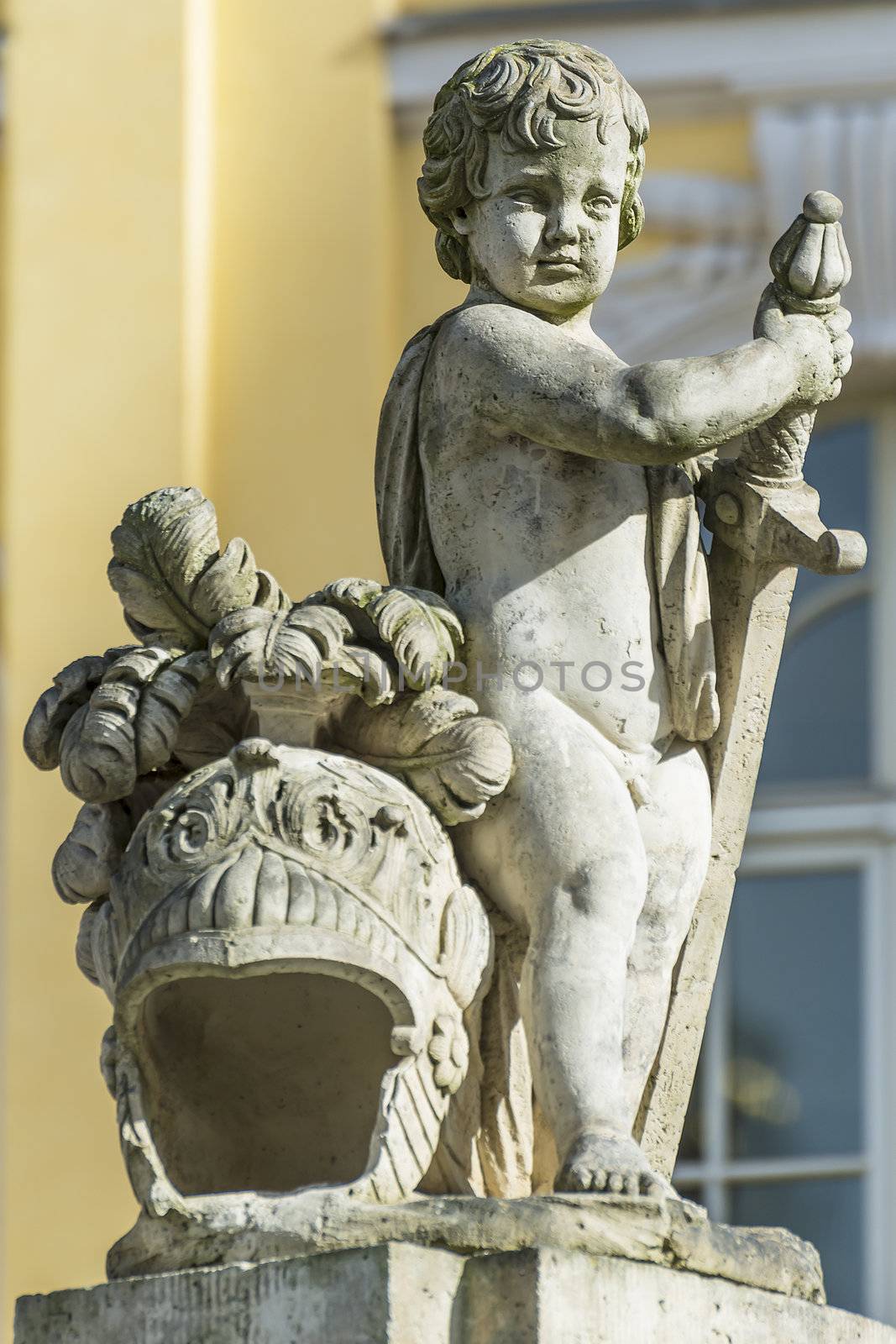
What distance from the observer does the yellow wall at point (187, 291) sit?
9.26 meters

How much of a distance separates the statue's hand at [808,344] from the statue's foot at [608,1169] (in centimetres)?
103

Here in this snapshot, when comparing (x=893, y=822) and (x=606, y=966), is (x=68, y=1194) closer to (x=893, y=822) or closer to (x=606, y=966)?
(x=893, y=822)

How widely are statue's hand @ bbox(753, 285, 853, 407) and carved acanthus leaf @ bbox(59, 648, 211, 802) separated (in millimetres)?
871

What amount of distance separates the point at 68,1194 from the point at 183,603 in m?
4.91

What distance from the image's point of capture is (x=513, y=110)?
4.21 metres

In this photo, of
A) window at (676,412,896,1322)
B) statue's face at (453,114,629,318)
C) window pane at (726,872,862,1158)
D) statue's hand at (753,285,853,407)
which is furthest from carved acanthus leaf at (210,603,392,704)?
window pane at (726,872,862,1158)

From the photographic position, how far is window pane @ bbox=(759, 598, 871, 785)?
31.8ft

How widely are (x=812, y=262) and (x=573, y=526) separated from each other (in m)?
0.48

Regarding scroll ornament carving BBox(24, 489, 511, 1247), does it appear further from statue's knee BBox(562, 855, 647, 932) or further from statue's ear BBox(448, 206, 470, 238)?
statue's ear BBox(448, 206, 470, 238)

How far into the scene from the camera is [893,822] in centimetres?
952

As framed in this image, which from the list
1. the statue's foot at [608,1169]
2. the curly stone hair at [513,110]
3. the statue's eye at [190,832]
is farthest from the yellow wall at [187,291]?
the statue's foot at [608,1169]

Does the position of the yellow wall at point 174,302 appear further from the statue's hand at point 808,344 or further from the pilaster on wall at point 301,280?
the statue's hand at point 808,344

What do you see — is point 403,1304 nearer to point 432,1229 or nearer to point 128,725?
point 432,1229


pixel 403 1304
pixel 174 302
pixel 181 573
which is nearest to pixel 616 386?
pixel 181 573
